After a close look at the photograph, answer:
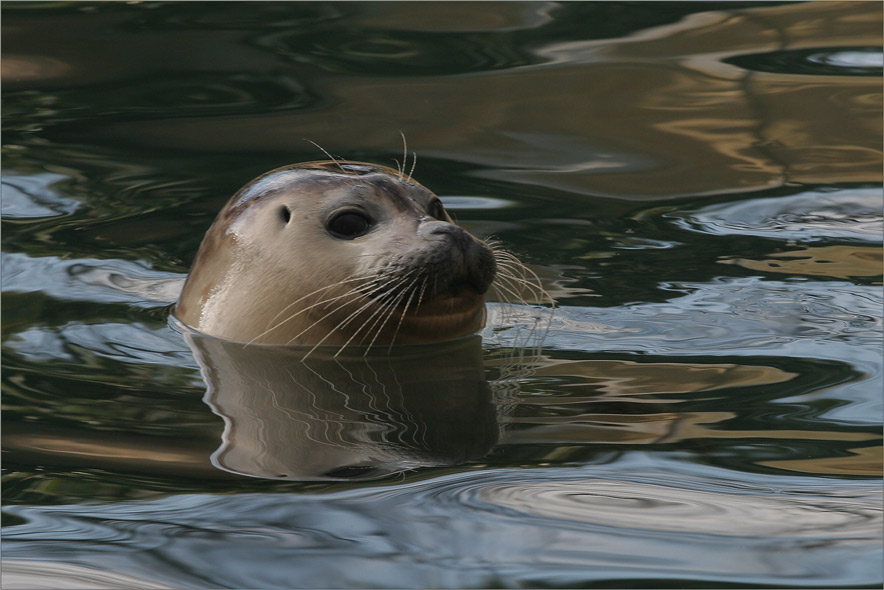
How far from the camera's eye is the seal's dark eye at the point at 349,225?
4758 millimetres

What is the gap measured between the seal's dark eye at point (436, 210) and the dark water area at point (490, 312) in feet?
1.58

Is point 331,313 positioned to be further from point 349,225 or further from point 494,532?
point 494,532

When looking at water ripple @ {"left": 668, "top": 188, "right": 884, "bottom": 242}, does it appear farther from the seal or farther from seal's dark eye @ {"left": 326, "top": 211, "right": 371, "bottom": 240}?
seal's dark eye @ {"left": 326, "top": 211, "right": 371, "bottom": 240}

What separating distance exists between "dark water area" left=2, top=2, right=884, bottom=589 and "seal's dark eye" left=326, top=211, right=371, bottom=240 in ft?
1.52

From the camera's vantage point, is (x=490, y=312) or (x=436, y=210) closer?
(x=436, y=210)

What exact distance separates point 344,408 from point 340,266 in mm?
813

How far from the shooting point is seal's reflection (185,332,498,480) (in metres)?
3.44

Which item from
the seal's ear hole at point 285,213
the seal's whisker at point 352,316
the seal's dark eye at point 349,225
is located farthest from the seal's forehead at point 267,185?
the seal's whisker at point 352,316

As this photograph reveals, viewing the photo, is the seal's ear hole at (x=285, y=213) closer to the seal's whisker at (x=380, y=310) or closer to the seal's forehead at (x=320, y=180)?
the seal's forehead at (x=320, y=180)

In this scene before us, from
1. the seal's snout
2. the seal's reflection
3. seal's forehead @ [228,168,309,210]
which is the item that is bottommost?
the seal's reflection

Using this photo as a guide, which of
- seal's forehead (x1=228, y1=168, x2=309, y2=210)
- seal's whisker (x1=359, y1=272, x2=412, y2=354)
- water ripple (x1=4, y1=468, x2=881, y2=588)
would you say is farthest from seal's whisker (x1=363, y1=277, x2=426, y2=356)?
water ripple (x1=4, y1=468, x2=881, y2=588)

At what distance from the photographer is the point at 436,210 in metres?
4.99

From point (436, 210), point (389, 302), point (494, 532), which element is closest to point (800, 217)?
point (436, 210)

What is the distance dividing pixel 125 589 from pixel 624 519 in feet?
3.59
